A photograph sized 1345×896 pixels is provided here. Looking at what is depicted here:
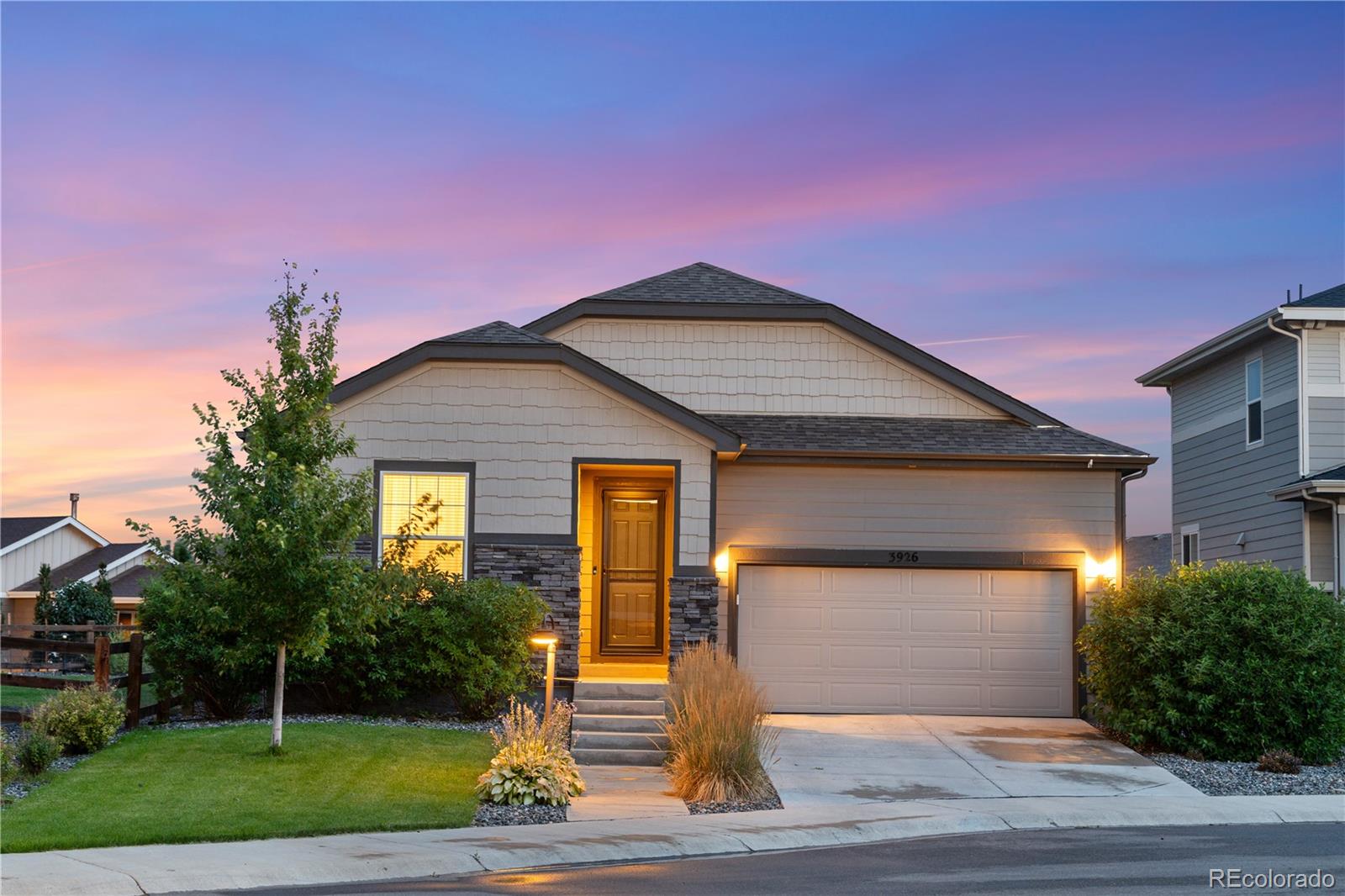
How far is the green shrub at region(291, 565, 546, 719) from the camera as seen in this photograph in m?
15.3

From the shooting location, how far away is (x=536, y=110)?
18.1 m

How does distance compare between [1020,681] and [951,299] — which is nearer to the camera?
[1020,681]

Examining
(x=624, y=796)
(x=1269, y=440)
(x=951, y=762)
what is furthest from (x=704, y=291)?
(x=1269, y=440)

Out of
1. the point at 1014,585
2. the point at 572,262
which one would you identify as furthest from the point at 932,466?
the point at 572,262

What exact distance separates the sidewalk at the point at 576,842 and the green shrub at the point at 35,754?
3.41 meters

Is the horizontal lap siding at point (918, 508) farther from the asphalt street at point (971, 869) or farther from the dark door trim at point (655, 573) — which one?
the asphalt street at point (971, 869)

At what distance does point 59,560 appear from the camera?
41.3 m

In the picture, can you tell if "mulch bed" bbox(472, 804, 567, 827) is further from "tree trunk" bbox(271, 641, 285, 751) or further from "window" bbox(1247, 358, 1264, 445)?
"window" bbox(1247, 358, 1264, 445)

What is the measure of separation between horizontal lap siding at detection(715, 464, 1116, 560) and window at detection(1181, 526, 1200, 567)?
8786 millimetres

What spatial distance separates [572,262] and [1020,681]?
33.9ft

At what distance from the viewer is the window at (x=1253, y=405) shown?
2273 centimetres

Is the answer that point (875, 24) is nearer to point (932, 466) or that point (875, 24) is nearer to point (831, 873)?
point (932, 466)

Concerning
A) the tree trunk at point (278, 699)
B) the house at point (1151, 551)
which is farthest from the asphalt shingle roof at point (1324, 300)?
the tree trunk at point (278, 699)

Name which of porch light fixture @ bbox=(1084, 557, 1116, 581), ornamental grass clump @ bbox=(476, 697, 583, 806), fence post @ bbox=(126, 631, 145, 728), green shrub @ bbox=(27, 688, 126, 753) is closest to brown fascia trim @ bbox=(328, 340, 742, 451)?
fence post @ bbox=(126, 631, 145, 728)
